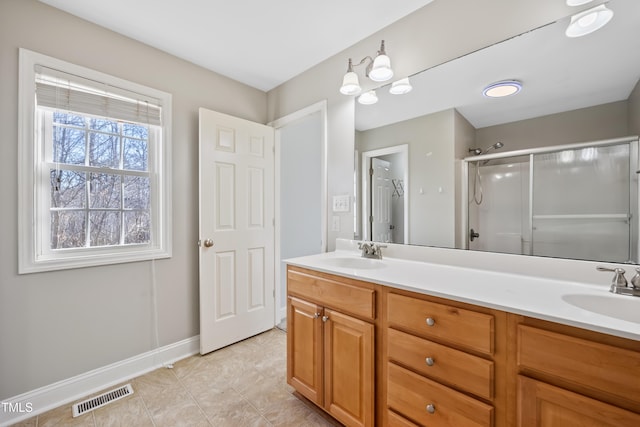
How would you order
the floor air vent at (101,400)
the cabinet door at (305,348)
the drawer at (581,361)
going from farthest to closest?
1. the floor air vent at (101,400)
2. the cabinet door at (305,348)
3. the drawer at (581,361)

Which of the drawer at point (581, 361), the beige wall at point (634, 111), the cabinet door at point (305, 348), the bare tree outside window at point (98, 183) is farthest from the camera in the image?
the bare tree outside window at point (98, 183)

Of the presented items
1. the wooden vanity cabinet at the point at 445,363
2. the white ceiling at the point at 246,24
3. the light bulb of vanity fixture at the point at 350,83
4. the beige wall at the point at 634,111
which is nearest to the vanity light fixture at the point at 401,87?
the light bulb of vanity fixture at the point at 350,83

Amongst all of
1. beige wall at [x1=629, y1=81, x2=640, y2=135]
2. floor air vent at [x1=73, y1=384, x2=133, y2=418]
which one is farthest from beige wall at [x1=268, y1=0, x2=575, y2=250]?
floor air vent at [x1=73, y1=384, x2=133, y2=418]

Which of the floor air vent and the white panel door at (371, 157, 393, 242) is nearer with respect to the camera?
the floor air vent

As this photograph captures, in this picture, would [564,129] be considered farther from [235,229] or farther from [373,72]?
[235,229]

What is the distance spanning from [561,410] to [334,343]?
0.90 metres

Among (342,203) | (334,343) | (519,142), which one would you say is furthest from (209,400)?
(519,142)

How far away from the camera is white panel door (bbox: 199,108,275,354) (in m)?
2.22

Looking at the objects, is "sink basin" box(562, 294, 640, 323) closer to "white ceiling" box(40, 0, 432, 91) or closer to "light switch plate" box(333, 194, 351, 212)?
"light switch plate" box(333, 194, 351, 212)

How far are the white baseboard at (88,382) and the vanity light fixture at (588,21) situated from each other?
10.1ft

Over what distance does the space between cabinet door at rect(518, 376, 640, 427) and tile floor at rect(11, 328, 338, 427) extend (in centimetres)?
105

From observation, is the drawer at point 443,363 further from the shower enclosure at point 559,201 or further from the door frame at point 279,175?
the door frame at point 279,175

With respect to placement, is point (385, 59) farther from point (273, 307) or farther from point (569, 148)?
point (273, 307)

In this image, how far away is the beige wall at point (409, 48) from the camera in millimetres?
1323
